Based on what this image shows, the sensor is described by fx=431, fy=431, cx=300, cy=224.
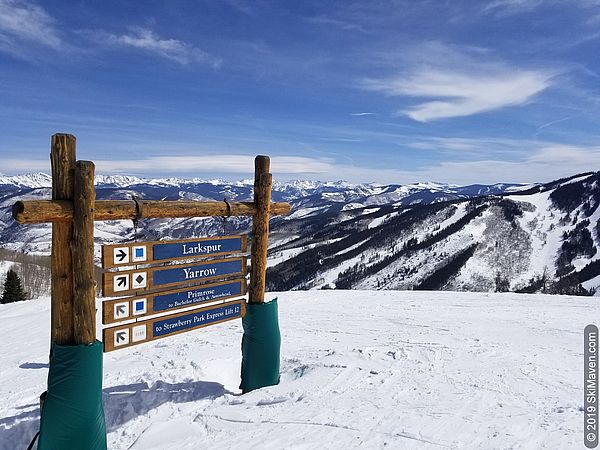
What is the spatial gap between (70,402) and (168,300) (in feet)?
6.50

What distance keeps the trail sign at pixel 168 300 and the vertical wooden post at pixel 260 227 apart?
27cm

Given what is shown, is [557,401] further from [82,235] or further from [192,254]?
[82,235]

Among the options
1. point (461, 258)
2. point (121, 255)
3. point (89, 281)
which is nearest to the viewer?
point (89, 281)

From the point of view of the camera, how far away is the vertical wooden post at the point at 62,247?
214 inches

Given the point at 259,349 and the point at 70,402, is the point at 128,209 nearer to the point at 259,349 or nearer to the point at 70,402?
the point at 70,402

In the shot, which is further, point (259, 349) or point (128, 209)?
point (259, 349)

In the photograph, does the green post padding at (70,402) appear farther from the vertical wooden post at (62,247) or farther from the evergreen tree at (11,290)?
the evergreen tree at (11,290)

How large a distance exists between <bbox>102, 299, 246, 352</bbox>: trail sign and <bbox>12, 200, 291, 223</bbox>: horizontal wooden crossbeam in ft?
5.39

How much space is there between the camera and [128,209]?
6.41 m

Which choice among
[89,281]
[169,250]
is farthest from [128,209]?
[89,281]

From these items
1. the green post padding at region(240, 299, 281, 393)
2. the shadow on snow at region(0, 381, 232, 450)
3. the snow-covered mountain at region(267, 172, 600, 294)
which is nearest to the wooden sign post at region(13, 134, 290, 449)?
the green post padding at region(240, 299, 281, 393)

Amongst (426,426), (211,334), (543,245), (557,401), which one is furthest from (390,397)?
(543,245)

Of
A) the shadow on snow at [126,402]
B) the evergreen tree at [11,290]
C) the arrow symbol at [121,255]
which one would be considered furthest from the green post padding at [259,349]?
the evergreen tree at [11,290]

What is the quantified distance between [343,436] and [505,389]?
3.23m
